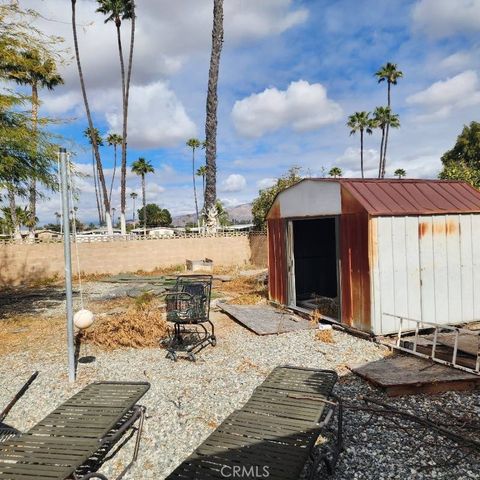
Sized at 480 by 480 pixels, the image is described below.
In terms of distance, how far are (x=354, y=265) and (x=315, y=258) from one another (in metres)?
4.90

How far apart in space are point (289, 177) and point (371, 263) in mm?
17923

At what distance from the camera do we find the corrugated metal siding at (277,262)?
11047 mm

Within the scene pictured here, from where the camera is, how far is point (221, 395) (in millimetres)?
5648

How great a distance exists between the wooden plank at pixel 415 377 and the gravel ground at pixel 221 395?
5.6 inches

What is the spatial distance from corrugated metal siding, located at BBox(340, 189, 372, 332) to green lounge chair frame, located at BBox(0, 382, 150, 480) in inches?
197

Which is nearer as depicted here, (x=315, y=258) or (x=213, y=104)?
(x=315, y=258)

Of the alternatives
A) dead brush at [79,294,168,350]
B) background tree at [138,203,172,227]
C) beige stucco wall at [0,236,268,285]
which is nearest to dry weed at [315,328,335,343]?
dead brush at [79,294,168,350]

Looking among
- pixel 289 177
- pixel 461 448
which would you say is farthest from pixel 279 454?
pixel 289 177

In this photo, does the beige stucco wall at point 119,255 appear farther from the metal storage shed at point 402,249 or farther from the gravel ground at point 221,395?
the metal storage shed at point 402,249

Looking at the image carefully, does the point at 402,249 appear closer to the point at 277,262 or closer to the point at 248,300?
the point at 277,262

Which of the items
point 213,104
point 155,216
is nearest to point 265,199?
point 213,104

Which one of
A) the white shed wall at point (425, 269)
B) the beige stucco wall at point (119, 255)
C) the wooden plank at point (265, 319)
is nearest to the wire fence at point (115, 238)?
the beige stucco wall at point (119, 255)

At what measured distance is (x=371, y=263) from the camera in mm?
7773

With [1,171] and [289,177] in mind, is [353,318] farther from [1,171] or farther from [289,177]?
[289,177]
